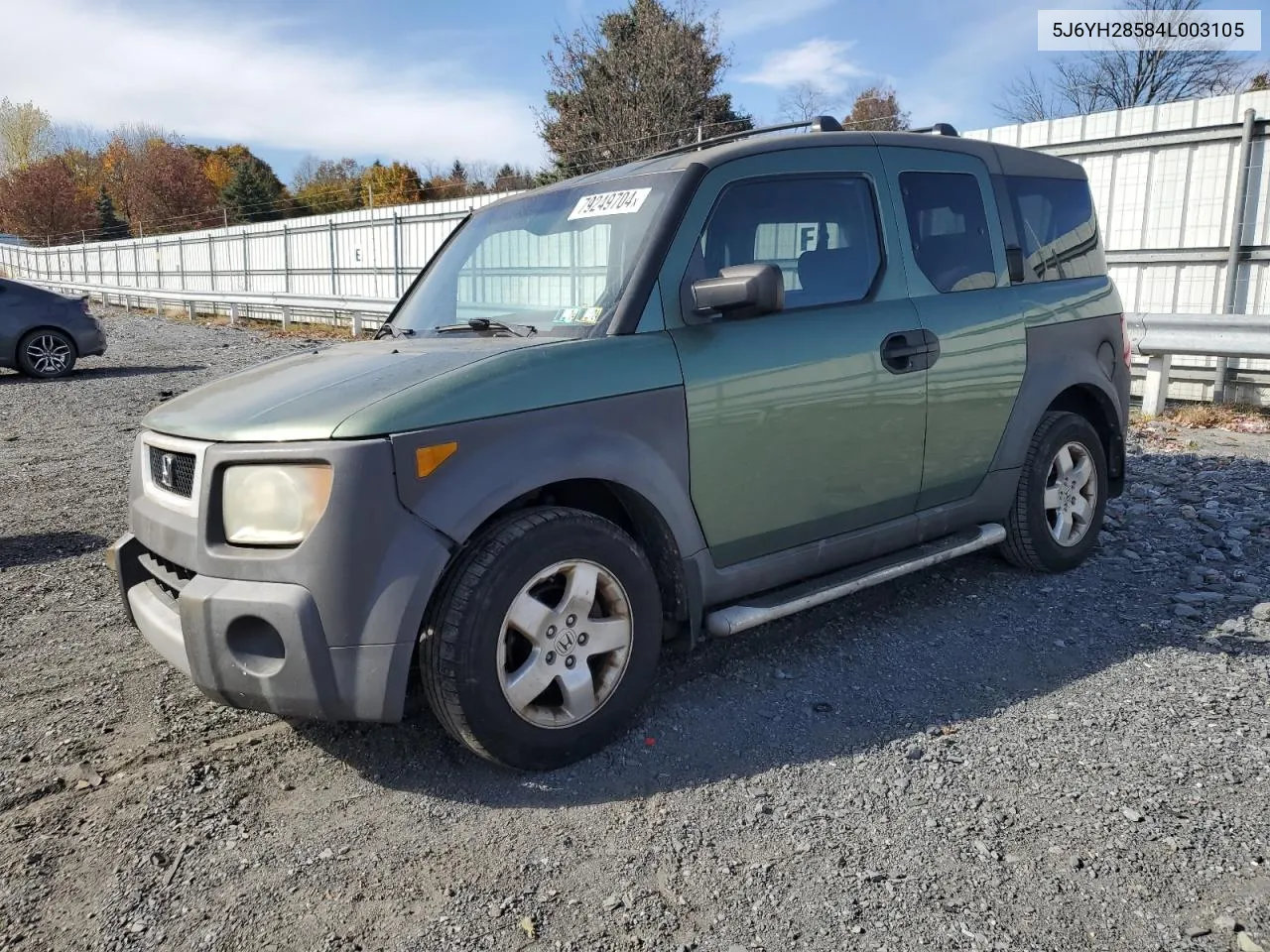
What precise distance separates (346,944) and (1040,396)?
3.63m

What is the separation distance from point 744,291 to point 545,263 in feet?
2.95

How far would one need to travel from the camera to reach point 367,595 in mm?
2539

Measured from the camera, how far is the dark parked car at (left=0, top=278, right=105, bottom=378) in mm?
12789

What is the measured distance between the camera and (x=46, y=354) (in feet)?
43.0

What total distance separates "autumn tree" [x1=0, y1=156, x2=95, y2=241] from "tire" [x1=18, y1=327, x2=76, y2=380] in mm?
58957

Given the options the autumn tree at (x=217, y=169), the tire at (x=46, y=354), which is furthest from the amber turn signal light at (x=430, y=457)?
the autumn tree at (x=217, y=169)

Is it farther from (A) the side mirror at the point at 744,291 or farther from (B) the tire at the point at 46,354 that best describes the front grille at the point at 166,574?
(B) the tire at the point at 46,354

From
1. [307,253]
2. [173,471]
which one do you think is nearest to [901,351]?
[173,471]

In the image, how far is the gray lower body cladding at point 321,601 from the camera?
2518 millimetres

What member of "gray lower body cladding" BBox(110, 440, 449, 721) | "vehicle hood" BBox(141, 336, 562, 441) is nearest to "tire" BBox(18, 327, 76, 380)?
"vehicle hood" BBox(141, 336, 562, 441)

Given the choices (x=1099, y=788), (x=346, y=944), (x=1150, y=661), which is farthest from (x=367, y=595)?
(x=1150, y=661)

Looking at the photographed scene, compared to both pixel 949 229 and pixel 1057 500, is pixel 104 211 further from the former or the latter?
pixel 1057 500

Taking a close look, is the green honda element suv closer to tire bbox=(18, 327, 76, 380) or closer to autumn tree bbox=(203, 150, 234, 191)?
tire bbox=(18, 327, 76, 380)

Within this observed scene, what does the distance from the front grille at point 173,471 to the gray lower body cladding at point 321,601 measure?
17 centimetres
